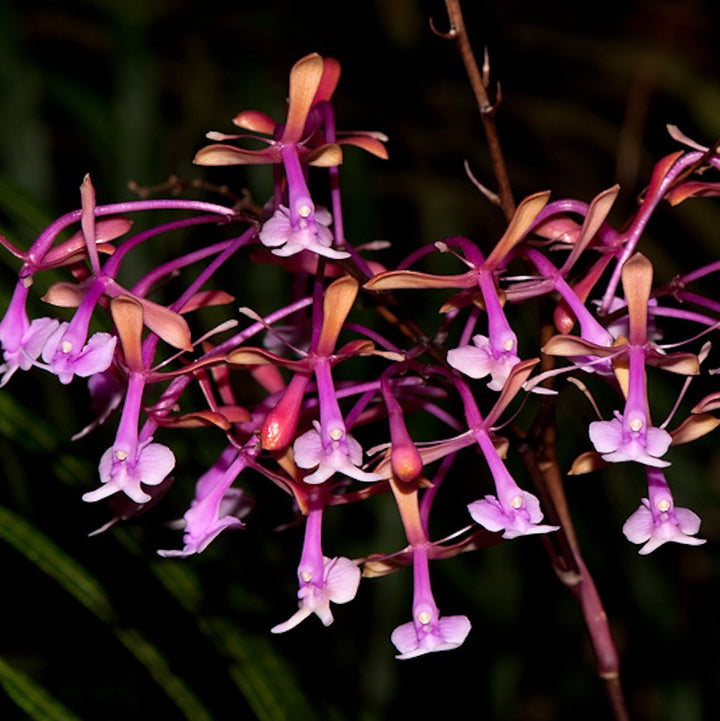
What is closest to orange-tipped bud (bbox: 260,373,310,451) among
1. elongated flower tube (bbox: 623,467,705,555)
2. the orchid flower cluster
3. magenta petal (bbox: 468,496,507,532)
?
the orchid flower cluster

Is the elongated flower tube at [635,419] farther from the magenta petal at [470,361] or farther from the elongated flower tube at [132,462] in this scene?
the elongated flower tube at [132,462]

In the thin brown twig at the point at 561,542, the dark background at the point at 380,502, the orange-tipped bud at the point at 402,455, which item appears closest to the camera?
the orange-tipped bud at the point at 402,455

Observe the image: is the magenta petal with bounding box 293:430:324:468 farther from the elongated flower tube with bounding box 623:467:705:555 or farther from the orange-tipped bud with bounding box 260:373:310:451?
the elongated flower tube with bounding box 623:467:705:555

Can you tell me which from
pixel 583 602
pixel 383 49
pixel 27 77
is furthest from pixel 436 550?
pixel 383 49

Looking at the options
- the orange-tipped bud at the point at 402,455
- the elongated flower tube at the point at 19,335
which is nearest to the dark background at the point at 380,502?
the elongated flower tube at the point at 19,335

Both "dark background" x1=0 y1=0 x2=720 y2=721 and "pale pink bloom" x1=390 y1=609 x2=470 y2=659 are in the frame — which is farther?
"dark background" x1=0 y1=0 x2=720 y2=721

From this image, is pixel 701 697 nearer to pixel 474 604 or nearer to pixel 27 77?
pixel 474 604

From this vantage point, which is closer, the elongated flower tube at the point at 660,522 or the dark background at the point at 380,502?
the elongated flower tube at the point at 660,522

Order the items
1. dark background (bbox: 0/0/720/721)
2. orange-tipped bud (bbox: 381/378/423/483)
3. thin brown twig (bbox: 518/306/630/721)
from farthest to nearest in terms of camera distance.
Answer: dark background (bbox: 0/0/720/721)
thin brown twig (bbox: 518/306/630/721)
orange-tipped bud (bbox: 381/378/423/483)

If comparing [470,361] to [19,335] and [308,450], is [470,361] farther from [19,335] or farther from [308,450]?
[19,335]
